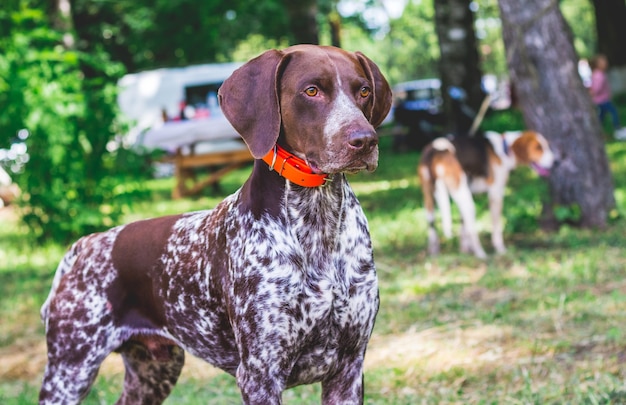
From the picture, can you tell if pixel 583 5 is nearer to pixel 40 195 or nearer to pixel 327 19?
pixel 327 19

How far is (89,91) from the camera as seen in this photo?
11.5m

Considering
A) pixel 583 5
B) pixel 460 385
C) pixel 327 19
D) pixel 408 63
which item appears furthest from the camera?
pixel 408 63

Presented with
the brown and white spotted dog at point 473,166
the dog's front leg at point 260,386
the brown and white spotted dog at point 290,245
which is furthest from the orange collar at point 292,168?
the brown and white spotted dog at point 473,166

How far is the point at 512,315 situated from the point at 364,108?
3.80 meters

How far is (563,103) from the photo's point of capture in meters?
9.73

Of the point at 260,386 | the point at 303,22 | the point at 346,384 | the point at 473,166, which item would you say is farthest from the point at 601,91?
the point at 260,386

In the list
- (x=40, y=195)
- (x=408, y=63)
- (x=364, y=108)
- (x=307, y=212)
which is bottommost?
(x=408, y=63)

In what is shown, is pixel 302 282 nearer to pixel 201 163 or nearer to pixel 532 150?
pixel 532 150

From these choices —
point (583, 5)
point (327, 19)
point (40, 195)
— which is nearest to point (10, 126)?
point (40, 195)

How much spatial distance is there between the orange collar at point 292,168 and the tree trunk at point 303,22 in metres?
12.4

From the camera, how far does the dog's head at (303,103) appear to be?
3068 mm

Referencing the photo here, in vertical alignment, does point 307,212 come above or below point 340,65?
below

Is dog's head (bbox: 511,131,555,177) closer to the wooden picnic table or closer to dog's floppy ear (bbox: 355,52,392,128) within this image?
dog's floppy ear (bbox: 355,52,392,128)

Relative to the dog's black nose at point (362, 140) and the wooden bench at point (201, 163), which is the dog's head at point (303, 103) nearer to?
the dog's black nose at point (362, 140)
